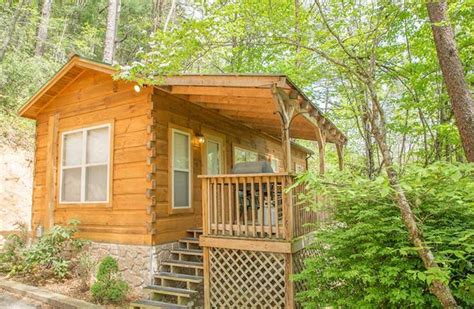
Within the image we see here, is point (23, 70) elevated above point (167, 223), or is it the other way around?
point (23, 70)

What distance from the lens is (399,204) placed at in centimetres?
301

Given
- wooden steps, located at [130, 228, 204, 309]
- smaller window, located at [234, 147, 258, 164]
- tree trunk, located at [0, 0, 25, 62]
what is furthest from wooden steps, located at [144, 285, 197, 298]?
tree trunk, located at [0, 0, 25, 62]

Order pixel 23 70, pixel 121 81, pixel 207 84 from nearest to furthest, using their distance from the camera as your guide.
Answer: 1. pixel 207 84
2. pixel 121 81
3. pixel 23 70

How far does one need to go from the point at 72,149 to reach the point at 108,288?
347 centimetres

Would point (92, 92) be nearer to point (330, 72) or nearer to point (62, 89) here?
point (62, 89)

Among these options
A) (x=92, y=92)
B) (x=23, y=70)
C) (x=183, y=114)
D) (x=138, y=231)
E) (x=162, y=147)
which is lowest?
(x=138, y=231)

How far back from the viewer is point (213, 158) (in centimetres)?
774

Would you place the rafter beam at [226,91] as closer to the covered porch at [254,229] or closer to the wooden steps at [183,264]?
the covered porch at [254,229]

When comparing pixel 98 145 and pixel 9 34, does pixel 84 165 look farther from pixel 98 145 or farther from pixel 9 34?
pixel 9 34

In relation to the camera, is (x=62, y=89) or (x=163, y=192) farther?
(x=62, y=89)

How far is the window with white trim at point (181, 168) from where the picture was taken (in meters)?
6.32

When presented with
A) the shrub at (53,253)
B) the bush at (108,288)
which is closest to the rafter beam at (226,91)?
the bush at (108,288)

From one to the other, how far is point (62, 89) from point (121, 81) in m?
2.18

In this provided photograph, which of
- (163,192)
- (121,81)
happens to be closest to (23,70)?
(121,81)
